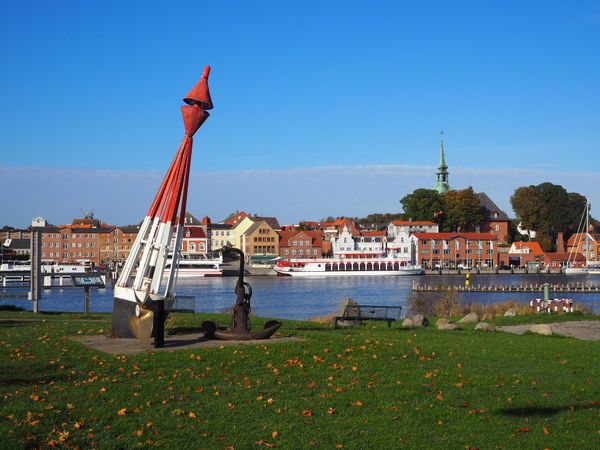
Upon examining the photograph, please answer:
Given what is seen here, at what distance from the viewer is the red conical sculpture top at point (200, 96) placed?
1967 centimetres

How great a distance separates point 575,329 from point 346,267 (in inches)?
3718

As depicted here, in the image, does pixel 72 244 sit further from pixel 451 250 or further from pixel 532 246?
pixel 532 246

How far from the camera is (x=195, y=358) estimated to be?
14.7 m

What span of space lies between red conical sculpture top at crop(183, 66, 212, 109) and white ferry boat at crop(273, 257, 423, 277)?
9319 centimetres

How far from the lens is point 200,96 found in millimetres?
19719

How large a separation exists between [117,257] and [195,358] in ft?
429

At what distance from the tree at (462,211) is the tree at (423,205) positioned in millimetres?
1990

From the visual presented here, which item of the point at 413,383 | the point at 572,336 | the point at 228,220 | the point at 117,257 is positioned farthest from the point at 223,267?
the point at 413,383

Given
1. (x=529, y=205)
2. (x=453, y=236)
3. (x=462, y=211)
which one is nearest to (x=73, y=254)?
(x=453, y=236)

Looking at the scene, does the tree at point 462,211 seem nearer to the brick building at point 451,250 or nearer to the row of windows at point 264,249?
the brick building at point 451,250

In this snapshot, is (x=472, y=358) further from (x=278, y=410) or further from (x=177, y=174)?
(x=177, y=174)

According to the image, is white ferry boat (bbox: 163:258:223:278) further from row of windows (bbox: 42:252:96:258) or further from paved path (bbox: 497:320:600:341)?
paved path (bbox: 497:320:600:341)

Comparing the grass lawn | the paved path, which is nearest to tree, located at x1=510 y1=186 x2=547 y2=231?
the paved path

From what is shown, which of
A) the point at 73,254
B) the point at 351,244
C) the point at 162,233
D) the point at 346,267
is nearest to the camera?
the point at 162,233
